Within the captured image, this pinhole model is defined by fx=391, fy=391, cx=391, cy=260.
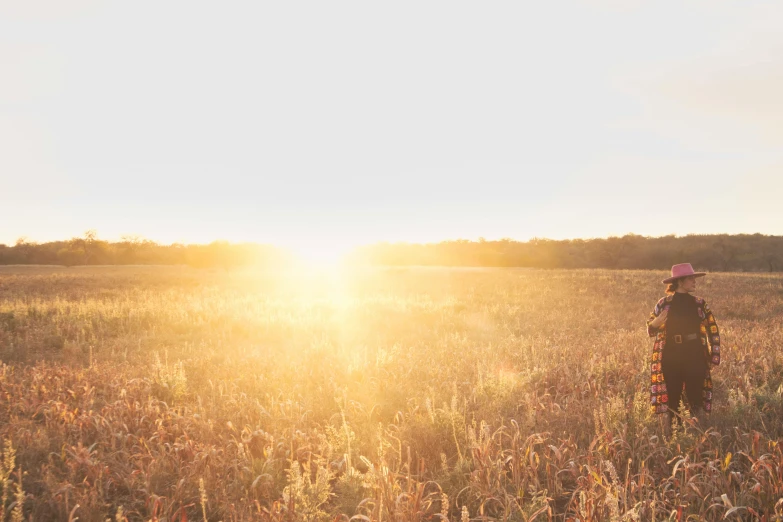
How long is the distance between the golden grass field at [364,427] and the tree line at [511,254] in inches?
1836

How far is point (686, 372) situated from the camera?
4816 millimetres

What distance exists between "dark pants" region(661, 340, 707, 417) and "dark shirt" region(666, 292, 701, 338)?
165 millimetres

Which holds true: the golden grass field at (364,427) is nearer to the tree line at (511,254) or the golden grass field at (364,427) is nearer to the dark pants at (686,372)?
the dark pants at (686,372)

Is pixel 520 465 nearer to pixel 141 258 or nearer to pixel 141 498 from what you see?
pixel 141 498

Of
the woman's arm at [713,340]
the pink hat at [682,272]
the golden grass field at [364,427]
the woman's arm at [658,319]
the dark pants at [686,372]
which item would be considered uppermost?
the pink hat at [682,272]

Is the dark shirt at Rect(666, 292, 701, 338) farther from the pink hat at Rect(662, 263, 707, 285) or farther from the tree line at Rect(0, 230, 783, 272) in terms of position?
the tree line at Rect(0, 230, 783, 272)

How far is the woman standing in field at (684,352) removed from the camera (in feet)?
15.7

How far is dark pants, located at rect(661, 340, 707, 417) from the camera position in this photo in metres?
4.79

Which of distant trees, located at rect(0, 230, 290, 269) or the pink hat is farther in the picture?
distant trees, located at rect(0, 230, 290, 269)

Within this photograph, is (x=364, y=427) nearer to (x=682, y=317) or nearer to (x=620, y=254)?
(x=682, y=317)

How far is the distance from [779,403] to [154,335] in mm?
12652

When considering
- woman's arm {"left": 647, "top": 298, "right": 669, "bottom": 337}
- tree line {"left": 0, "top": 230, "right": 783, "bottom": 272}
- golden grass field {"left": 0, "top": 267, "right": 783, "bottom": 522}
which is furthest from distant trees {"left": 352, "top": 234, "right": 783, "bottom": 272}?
woman's arm {"left": 647, "top": 298, "right": 669, "bottom": 337}

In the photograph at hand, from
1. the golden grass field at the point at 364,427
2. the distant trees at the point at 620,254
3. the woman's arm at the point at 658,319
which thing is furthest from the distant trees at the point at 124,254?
the woman's arm at the point at 658,319

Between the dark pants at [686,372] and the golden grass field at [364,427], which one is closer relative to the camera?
the golden grass field at [364,427]
